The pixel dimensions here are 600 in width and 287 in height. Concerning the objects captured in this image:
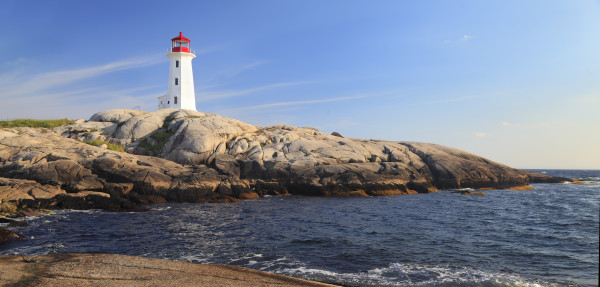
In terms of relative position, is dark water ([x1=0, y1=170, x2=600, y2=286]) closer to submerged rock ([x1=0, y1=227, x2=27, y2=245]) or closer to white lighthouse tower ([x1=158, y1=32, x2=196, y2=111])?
submerged rock ([x1=0, y1=227, x2=27, y2=245])

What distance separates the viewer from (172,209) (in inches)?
934

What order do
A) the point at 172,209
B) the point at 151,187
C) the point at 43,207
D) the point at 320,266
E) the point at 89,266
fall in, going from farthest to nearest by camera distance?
the point at 151,187, the point at 172,209, the point at 43,207, the point at 320,266, the point at 89,266

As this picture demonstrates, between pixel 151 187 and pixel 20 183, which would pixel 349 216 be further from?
pixel 20 183

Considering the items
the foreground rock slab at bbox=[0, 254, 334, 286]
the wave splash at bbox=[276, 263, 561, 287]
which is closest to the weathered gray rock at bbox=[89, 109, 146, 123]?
the foreground rock slab at bbox=[0, 254, 334, 286]

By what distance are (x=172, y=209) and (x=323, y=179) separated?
47.4 ft

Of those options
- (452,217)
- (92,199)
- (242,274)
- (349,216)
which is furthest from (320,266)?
(92,199)

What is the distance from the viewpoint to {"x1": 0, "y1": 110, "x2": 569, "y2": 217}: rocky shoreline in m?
25.6

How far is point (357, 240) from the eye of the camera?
52.4 feet

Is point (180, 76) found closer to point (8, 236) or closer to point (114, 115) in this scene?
point (114, 115)

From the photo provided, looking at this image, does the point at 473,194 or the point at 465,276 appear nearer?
the point at 465,276

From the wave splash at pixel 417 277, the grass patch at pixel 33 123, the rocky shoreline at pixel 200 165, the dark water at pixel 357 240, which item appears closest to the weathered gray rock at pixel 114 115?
the rocky shoreline at pixel 200 165

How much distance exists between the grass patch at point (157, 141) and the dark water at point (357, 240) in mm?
14414

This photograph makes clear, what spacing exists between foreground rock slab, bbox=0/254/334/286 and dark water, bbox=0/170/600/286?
2318mm

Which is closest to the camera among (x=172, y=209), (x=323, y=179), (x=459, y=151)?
(x=172, y=209)
